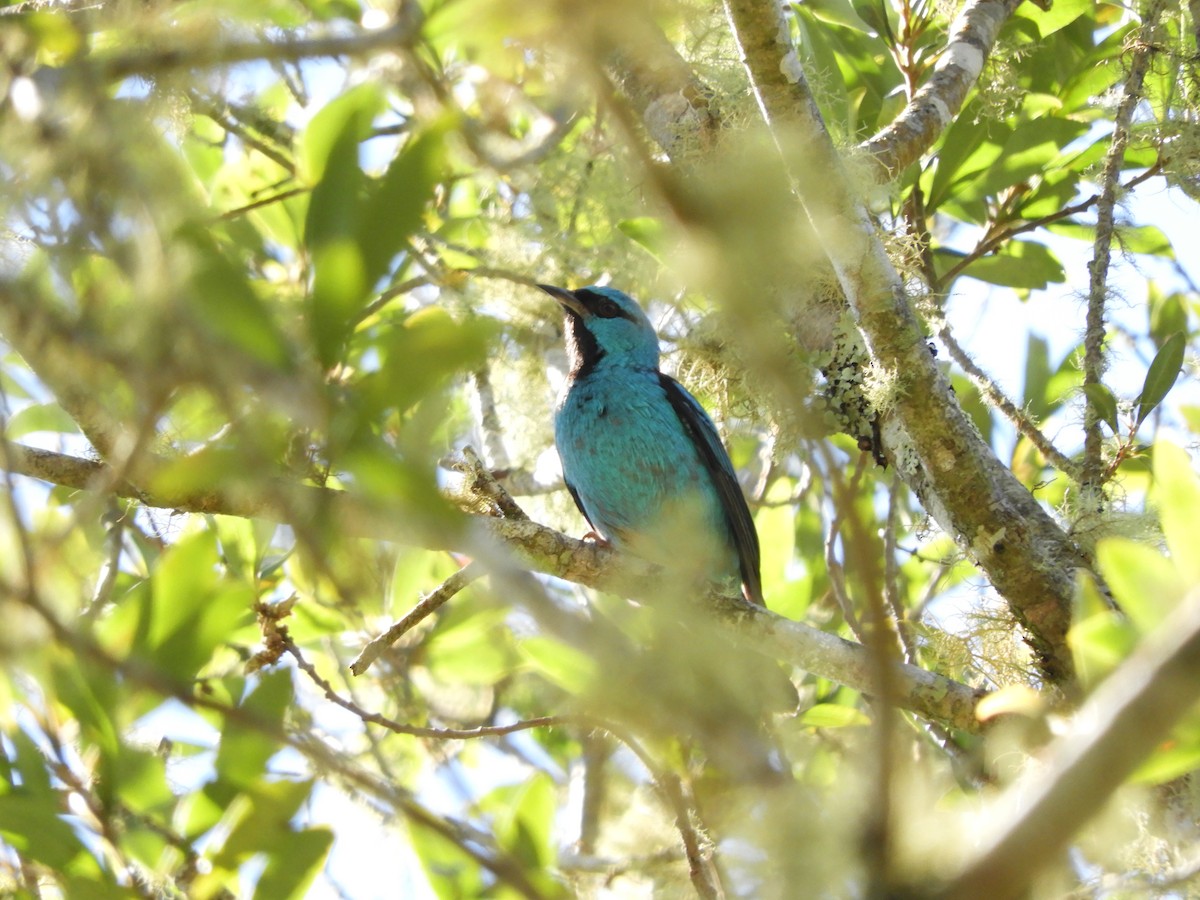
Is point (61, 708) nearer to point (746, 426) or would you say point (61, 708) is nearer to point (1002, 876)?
point (1002, 876)

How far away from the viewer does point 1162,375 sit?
3.69 m

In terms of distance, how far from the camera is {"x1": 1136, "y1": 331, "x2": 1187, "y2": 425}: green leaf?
3.68 m

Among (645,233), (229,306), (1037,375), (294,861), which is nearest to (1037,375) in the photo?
(1037,375)

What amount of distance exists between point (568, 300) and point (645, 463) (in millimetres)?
879

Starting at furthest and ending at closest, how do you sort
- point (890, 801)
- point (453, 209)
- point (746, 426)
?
point (453, 209)
point (746, 426)
point (890, 801)

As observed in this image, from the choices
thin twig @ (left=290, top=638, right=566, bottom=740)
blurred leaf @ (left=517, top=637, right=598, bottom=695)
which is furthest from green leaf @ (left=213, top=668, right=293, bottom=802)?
thin twig @ (left=290, top=638, right=566, bottom=740)

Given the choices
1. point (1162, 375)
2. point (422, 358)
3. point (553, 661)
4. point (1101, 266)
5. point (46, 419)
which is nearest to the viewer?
point (422, 358)

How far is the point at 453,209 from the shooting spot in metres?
6.43

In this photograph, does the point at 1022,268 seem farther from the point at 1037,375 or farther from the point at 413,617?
the point at 413,617

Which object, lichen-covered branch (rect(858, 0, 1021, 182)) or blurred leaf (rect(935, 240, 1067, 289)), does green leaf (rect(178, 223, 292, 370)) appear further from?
blurred leaf (rect(935, 240, 1067, 289))

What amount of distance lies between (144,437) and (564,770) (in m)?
4.96

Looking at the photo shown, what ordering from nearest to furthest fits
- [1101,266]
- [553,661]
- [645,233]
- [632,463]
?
1. [553,661]
2. [1101,266]
3. [645,233]
4. [632,463]

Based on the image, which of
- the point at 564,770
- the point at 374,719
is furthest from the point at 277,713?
the point at 564,770

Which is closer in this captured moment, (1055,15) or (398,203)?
(398,203)
